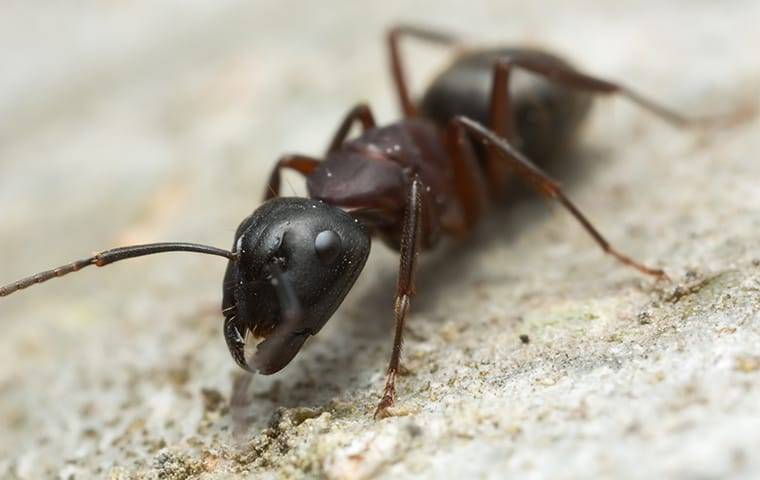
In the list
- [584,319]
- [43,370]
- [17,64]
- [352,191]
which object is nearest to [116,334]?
[43,370]

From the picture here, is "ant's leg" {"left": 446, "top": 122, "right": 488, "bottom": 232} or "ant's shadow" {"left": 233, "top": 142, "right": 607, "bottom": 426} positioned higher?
"ant's leg" {"left": 446, "top": 122, "right": 488, "bottom": 232}

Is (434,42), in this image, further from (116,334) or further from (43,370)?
(43,370)

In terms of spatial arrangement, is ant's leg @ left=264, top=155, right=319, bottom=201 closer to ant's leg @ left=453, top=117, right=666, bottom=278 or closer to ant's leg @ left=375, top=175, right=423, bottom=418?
ant's leg @ left=375, top=175, right=423, bottom=418

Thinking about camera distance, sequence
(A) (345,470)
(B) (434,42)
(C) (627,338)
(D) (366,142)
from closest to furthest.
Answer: (A) (345,470) → (C) (627,338) → (D) (366,142) → (B) (434,42)

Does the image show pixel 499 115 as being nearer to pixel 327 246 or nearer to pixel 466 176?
pixel 466 176

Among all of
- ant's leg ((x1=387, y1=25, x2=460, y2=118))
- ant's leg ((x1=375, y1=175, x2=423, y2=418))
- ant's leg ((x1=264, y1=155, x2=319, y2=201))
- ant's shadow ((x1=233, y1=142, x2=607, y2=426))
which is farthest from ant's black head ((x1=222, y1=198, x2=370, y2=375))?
ant's leg ((x1=387, y1=25, x2=460, y2=118))

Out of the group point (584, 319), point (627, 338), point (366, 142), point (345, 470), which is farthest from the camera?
point (366, 142)

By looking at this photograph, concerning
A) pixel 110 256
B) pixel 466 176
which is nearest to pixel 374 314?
pixel 466 176
